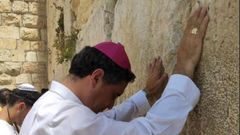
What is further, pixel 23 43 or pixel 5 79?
pixel 23 43

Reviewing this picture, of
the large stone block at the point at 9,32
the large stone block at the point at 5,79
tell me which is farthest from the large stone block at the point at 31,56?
the large stone block at the point at 5,79

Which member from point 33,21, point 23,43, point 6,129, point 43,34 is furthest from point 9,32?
point 6,129

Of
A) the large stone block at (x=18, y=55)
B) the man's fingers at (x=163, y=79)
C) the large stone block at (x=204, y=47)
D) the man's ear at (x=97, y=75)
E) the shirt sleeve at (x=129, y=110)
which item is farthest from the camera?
the large stone block at (x=18, y=55)

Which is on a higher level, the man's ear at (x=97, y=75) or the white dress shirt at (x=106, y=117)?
the man's ear at (x=97, y=75)

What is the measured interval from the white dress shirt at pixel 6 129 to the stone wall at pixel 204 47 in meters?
0.70

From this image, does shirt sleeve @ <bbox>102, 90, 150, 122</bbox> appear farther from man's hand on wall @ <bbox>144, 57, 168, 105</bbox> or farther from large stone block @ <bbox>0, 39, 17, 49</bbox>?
large stone block @ <bbox>0, 39, 17, 49</bbox>

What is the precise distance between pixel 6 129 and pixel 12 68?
161 inches

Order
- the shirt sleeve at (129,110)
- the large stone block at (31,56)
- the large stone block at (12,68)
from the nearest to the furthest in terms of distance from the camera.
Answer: the shirt sleeve at (129,110) → the large stone block at (12,68) → the large stone block at (31,56)

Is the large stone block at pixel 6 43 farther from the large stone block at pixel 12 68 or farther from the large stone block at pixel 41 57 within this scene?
the large stone block at pixel 41 57

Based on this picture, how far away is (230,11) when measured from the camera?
1.66m

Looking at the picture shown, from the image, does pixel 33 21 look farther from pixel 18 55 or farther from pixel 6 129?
pixel 6 129

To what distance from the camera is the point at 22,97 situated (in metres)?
3.21

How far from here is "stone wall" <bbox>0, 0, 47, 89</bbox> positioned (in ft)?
22.9

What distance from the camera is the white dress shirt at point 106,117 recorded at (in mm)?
1721
